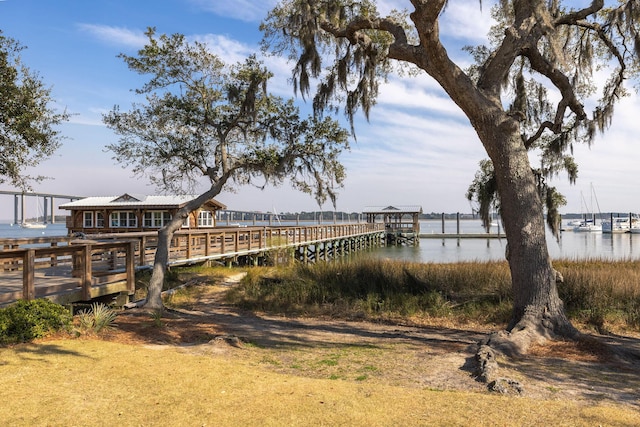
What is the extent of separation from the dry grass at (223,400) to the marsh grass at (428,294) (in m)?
6.05

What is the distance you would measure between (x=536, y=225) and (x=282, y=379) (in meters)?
5.07

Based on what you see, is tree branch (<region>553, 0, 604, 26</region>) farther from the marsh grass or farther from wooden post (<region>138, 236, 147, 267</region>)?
wooden post (<region>138, 236, 147, 267</region>)

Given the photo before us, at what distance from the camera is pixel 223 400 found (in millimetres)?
4246

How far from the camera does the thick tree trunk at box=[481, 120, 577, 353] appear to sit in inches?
296

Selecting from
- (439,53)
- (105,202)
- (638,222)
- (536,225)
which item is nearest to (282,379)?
(536,225)

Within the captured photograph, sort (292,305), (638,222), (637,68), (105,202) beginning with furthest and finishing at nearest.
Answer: (638,222) < (105,202) < (292,305) < (637,68)

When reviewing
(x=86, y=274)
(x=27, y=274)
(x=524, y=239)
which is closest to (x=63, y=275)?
(x=86, y=274)

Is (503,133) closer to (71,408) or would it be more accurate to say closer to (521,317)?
(521,317)

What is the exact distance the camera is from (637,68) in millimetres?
10539

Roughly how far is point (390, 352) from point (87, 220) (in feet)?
95.2

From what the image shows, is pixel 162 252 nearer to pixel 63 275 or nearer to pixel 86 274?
pixel 86 274

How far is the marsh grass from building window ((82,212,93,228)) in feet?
67.3

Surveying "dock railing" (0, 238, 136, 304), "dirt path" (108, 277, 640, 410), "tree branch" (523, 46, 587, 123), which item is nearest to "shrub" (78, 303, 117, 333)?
"dirt path" (108, 277, 640, 410)

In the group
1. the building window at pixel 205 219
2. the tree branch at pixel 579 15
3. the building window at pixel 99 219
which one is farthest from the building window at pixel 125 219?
the tree branch at pixel 579 15
